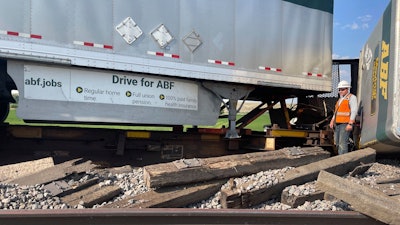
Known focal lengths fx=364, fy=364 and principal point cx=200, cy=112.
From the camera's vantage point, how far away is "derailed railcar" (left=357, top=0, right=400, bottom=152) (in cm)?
437

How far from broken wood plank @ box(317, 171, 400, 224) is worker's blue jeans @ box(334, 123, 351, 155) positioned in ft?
10.5

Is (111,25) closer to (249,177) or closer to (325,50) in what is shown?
(249,177)

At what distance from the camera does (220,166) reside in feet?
13.8

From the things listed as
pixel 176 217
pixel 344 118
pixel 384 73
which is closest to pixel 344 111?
pixel 344 118

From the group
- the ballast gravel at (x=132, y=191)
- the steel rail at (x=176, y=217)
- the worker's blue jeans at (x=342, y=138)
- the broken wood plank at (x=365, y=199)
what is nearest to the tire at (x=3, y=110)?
the ballast gravel at (x=132, y=191)

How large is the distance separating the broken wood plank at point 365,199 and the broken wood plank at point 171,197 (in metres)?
1.18

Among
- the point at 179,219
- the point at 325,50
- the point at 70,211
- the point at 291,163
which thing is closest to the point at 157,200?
the point at 179,219

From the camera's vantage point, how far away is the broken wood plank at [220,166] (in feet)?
12.2

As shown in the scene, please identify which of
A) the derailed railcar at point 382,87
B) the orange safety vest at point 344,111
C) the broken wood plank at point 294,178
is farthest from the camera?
the orange safety vest at point 344,111

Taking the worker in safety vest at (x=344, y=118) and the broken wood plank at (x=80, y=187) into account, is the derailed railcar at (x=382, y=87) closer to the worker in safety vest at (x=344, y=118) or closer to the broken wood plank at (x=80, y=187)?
the worker in safety vest at (x=344, y=118)

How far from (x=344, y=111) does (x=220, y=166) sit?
3.44 metres

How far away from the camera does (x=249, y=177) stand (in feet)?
13.9

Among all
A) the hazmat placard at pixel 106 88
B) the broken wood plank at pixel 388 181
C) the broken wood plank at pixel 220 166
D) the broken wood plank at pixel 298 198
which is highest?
the hazmat placard at pixel 106 88

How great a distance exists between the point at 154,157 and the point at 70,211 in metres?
3.77
